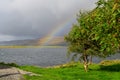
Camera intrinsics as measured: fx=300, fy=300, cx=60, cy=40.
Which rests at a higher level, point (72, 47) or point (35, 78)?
point (72, 47)

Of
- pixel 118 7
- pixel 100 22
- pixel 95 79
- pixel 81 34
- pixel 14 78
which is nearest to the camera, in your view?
pixel 118 7

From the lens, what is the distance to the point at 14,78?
4472 centimetres

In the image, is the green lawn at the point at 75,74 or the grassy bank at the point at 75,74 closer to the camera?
the green lawn at the point at 75,74

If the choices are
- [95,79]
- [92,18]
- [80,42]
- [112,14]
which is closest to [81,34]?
[80,42]

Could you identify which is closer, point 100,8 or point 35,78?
point 100,8

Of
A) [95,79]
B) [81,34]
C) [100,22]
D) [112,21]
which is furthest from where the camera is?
[81,34]

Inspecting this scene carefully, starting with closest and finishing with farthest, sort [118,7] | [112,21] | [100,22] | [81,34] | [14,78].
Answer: [118,7]
[112,21]
[100,22]
[14,78]
[81,34]

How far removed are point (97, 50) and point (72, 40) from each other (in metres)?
6.01

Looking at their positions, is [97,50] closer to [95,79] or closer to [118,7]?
[95,79]

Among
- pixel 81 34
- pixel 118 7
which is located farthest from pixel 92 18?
pixel 81 34

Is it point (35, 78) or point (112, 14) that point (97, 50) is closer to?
point (35, 78)

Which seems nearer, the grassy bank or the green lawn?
the green lawn

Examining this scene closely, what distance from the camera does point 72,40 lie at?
67.1 meters

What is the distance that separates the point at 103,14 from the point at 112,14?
192cm
